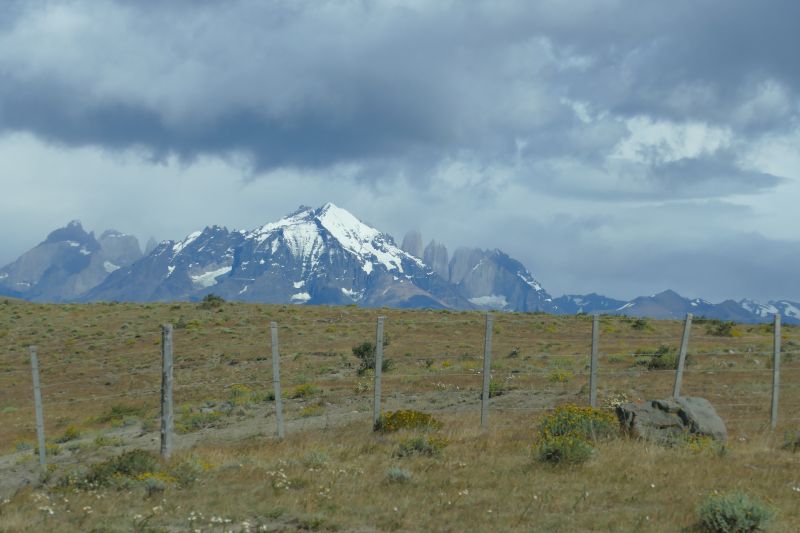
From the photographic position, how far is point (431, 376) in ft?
101

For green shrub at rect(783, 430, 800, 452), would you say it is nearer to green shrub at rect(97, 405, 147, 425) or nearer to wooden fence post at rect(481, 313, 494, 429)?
wooden fence post at rect(481, 313, 494, 429)

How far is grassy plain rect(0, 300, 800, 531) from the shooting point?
1062 cm

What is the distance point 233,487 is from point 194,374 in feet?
86.4

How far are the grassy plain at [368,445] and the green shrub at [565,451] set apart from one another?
257mm

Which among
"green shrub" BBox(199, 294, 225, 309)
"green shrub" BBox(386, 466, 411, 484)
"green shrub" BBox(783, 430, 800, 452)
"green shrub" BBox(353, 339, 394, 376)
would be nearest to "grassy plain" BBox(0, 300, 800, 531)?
"green shrub" BBox(386, 466, 411, 484)

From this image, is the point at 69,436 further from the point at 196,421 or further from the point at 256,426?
the point at 256,426

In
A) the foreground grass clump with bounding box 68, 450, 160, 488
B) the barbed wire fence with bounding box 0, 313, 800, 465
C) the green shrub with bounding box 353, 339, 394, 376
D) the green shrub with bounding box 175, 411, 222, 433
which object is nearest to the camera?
the foreground grass clump with bounding box 68, 450, 160, 488

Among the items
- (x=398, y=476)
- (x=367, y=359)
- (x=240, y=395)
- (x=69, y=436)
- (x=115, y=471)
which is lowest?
(x=69, y=436)

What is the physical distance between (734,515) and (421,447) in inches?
248

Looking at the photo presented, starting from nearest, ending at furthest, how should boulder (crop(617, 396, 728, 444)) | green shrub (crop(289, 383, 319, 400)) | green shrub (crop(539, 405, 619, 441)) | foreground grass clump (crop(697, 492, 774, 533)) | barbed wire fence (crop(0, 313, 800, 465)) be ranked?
1. foreground grass clump (crop(697, 492, 774, 533))
2. green shrub (crop(539, 405, 619, 441))
3. boulder (crop(617, 396, 728, 444))
4. barbed wire fence (crop(0, 313, 800, 465))
5. green shrub (crop(289, 383, 319, 400))

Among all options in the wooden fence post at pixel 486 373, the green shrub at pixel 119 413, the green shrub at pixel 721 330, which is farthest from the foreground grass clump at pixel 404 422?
the green shrub at pixel 721 330

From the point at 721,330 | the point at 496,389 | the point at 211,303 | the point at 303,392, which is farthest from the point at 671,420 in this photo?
the point at 211,303

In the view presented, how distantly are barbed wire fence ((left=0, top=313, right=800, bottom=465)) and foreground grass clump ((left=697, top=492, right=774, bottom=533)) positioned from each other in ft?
22.4

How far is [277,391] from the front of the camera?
1666cm
